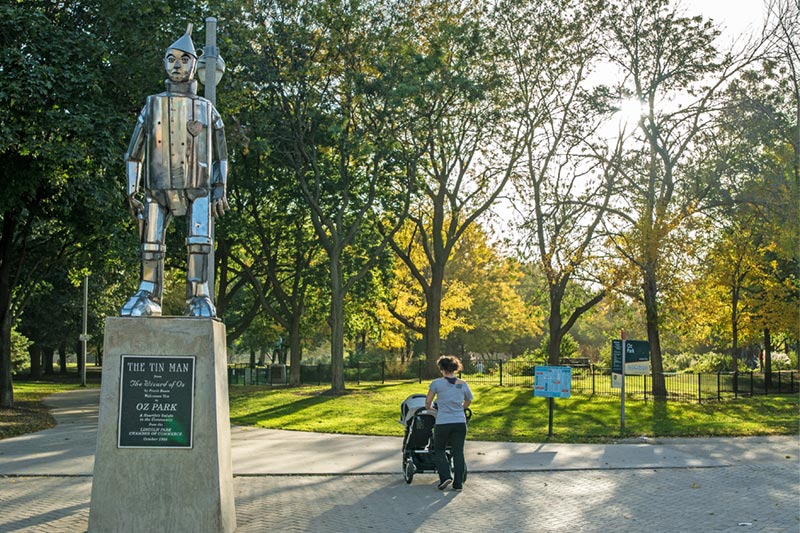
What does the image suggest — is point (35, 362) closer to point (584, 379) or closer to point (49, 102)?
point (584, 379)

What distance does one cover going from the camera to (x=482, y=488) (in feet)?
35.6

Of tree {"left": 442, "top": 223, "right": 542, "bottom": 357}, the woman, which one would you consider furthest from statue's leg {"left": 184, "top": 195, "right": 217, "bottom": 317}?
tree {"left": 442, "top": 223, "right": 542, "bottom": 357}

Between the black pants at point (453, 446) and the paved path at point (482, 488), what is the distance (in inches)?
12.6

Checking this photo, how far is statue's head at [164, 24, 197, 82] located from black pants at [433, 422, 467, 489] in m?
5.14

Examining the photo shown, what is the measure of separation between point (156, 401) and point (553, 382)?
388 inches

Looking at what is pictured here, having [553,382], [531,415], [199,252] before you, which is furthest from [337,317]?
[199,252]

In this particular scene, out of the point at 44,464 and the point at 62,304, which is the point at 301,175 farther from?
the point at 62,304

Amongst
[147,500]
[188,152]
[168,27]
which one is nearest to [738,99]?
[168,27]

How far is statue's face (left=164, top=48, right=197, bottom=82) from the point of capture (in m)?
8.59

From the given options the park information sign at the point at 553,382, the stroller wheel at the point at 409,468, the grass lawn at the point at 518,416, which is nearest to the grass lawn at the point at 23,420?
the grass lawn at the point at 518,416

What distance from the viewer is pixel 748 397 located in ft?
95.9

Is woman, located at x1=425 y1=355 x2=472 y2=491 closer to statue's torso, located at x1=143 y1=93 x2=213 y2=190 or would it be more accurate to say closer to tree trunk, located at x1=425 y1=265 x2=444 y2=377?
statue's torso, located at x1=143 y1=93 x2=213 y2=190

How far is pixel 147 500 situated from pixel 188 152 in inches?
136

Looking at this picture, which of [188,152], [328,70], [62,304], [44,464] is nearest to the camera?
[188,152]
